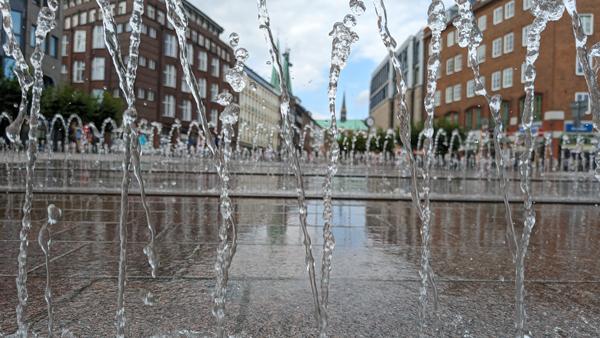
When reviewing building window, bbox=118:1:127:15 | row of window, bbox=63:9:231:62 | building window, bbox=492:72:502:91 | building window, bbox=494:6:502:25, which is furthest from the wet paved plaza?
building window, bbox=118:1:127:15

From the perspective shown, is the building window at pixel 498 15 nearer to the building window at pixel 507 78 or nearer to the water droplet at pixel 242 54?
the building window at pixel 507 78

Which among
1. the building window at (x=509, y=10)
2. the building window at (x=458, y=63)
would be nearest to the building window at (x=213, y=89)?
the building window at (x=458, y=63)

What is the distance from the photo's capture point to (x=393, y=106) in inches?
2795

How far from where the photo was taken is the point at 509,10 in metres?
32.6

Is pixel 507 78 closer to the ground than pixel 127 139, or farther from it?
farther from it

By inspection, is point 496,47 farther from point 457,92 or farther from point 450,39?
point 450,39

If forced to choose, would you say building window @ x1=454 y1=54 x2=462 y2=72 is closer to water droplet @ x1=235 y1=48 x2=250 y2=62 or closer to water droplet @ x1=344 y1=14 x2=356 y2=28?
water droplet @ x1=344 y1=14 x2=356 y2=28

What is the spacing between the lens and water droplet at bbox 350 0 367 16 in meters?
2.53

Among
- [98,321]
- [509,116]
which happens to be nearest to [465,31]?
[98,321]

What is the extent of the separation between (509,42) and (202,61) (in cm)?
3029

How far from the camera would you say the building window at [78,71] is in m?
42.1

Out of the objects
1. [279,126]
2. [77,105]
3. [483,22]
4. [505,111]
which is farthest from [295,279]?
[483,22]

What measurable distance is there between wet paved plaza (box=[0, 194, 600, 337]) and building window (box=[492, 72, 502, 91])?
3260cm

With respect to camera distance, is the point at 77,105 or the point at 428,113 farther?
the point at 77,105
